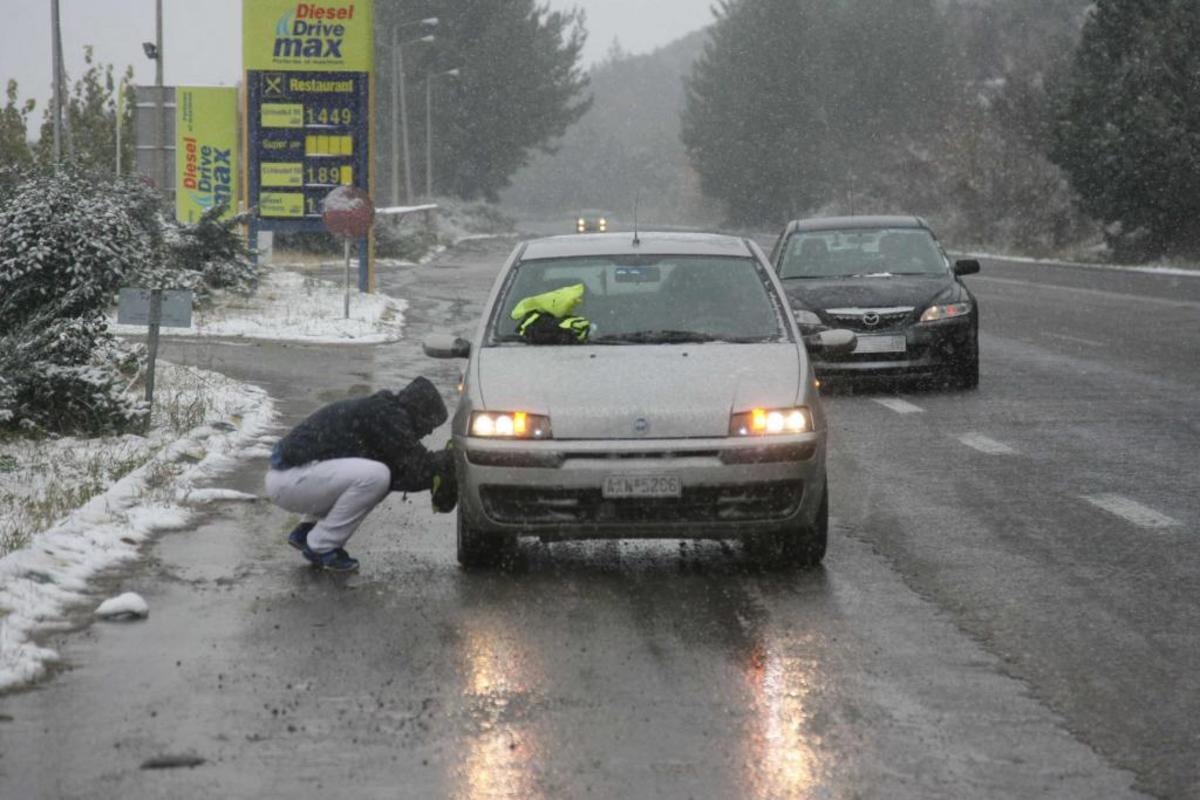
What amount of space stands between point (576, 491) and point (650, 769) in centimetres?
315

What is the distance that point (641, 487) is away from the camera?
29.3ft

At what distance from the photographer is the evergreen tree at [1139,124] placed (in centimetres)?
4662

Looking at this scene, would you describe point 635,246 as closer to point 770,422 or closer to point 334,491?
point 770,422

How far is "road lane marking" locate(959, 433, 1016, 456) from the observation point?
1412 cm

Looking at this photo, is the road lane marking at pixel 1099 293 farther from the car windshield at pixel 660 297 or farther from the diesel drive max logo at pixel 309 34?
the car windshield at pixel 660 297

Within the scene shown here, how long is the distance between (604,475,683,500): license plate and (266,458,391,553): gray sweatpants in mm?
1244

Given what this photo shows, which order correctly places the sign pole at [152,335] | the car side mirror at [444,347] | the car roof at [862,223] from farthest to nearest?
the car roof at [862,223], the sign pole at [152,335], the car side mirror at [444,347]

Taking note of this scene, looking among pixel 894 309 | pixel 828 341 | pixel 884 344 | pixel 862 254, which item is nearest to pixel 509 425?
pixel 828 341

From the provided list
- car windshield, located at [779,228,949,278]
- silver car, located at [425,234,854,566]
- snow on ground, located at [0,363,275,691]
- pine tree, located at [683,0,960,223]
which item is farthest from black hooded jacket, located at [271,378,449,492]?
pine tree, located at [683,0,960,223]

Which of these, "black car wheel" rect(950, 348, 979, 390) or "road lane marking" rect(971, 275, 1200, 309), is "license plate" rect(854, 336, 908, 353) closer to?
"black car wheel" rect(950, 348, 979, 390)

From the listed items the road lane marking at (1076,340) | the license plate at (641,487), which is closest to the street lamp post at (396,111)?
the road lane marking at (1076,340)

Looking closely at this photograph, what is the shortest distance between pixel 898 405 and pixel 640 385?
8.71 meters

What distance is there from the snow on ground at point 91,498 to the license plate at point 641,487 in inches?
88.6

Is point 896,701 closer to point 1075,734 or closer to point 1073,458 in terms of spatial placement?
point 1075,734
